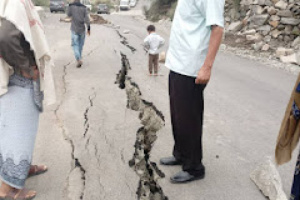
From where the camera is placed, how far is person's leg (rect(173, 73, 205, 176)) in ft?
7.68

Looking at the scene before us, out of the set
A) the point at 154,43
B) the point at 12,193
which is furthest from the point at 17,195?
the point at 154,43

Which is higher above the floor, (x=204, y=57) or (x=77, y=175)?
(x=204, y=57)

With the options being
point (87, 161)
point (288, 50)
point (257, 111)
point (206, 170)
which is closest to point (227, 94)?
point (257, 111)

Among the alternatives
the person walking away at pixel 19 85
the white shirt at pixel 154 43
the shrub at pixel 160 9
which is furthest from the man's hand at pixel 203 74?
the shrub at pixel 160 9

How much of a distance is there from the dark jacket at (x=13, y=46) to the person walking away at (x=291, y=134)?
164 centimetres

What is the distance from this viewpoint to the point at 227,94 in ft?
17.4

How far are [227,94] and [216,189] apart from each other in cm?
299

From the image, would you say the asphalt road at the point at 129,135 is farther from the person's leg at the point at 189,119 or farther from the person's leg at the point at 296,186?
the person's leg at the point at 296,186

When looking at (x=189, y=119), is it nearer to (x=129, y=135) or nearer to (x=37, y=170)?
(x=129, y=135)

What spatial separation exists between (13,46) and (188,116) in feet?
4.39

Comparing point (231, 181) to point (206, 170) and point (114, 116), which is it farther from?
point (114, 116)

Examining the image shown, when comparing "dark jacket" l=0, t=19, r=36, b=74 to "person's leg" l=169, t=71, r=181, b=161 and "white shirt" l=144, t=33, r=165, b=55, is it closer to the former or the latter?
"person's leg" l=169, t=71, r=181, b=161

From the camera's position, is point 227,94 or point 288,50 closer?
point 227,94

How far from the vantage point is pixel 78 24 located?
21.7 feet
